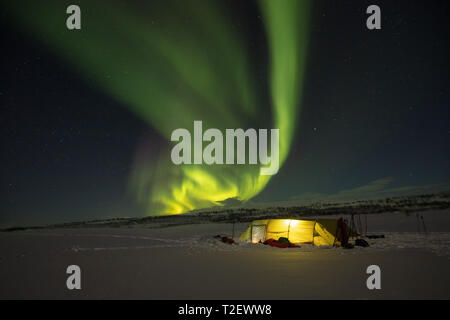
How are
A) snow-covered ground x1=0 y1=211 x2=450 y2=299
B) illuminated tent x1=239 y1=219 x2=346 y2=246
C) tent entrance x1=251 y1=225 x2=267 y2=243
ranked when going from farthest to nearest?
tent entrance x1=251 y1=225 x2=267 y2=243
illuminated tent x1=239 y1=219 x2=346 y2=246
snow-covered ground x1=0 y1=211 x2=450 y2=299

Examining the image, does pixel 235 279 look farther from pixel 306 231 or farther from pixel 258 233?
pixel 258 233

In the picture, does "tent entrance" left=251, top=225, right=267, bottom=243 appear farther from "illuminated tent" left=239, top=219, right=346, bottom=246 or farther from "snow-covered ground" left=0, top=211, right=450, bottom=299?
"snow-covered ground" left=0, top=211, right=450, bottom=299

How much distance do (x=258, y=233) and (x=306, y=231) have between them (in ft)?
13.7

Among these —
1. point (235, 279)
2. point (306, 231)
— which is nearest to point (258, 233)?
point (306, 231)

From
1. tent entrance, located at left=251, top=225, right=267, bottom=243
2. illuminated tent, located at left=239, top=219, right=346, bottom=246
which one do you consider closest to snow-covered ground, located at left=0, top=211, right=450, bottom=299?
illuminated tent, located at left=239, top=219, right=346, bottom=246

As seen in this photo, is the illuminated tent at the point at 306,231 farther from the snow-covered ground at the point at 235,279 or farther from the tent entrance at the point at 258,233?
the snow-covered ground at the point at 235,279

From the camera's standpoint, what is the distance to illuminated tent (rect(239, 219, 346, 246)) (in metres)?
24.8

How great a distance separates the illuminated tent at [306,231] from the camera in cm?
2478

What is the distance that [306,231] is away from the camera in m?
25.3
